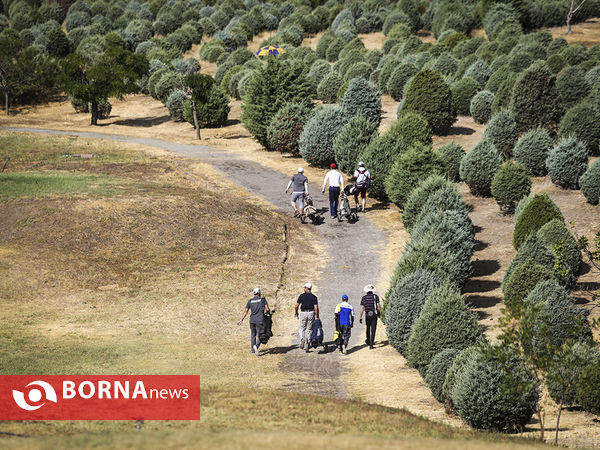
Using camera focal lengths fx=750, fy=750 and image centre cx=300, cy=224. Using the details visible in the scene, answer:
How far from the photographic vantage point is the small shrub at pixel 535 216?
2309 cm

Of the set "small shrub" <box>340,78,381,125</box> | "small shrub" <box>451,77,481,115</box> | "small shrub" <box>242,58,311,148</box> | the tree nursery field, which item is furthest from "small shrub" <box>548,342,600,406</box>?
"small shrub" <box>451,77,481,115</box>

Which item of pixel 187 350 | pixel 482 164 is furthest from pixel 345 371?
pixel 482 164

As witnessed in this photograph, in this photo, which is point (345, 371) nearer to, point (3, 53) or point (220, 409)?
point (220, 409)

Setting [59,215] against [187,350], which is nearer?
[187,350]

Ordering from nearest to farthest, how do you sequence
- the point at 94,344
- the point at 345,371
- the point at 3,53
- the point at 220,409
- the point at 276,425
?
the point at 276,425, the point at 220,409, the point at 345,371, the point at 94,344, the point at 3,53

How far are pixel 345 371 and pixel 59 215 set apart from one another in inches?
538

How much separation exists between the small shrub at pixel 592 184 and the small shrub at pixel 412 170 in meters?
5.16

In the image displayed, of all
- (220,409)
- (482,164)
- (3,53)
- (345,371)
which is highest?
(3,53)

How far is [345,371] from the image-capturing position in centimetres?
1648

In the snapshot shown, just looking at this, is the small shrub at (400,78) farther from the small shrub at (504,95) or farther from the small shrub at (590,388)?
the small shrub at (590,388)

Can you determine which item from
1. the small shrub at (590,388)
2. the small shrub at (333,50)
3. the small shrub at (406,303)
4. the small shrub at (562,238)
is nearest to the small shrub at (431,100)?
the small shrub at (562,238)

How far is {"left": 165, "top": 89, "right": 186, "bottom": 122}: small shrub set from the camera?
171 feet

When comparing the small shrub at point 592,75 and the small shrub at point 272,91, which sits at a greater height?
the small shrub at point 592,75

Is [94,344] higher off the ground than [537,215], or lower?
lower
